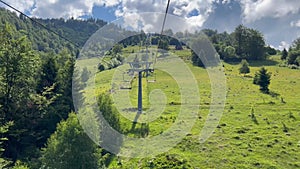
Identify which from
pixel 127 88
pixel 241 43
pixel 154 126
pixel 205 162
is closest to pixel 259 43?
pixel 241 43

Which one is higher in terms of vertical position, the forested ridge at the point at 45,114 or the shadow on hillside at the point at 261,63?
the shadow on hillside at the point at 261,63

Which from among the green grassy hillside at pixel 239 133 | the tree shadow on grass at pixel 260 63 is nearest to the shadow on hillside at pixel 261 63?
the tree shadow on grass at pixel 260 63

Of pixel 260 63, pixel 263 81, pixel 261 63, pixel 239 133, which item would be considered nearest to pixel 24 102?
pixel 239 133

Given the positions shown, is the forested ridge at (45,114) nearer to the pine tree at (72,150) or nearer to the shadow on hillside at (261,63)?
the pine tree at (72,150)

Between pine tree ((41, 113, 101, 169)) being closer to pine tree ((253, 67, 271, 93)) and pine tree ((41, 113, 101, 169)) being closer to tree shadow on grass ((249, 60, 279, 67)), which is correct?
pine tree ((253, 67, 271, 93))

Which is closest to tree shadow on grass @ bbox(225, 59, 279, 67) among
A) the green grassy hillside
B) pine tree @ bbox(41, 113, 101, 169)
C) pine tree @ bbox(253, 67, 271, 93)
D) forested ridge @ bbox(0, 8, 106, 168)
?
pine tree @ bbox(253, 67, 271, 93)

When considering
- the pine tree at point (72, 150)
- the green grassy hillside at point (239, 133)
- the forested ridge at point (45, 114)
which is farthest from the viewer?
the green grassy hillside at point (239, 133)

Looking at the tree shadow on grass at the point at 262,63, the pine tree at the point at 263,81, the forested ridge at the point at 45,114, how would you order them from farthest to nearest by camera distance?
the tree shadow on grass at the point at 262,63 → the pine tree at the point at 263,81 → the forested ridge at the point at 45,114

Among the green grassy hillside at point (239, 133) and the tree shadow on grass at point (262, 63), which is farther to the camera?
the tree shadow on grass at point (262, 63)

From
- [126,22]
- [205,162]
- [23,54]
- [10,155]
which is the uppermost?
[126,22]

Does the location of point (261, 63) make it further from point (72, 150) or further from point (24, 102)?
point (72, 150)

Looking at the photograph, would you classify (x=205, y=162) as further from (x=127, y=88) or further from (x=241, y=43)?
(x=241, y=43)
